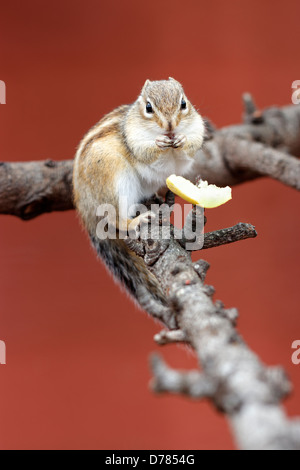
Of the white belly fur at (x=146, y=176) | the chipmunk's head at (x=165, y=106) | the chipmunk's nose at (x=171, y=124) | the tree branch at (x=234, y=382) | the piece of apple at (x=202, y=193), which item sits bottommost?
the tree branch at (x=234, y=382)

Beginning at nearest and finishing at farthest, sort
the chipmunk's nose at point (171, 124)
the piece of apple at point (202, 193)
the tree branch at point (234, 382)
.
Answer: the tree branch at point (234, 382) → the piece of apple at point (202, 193) → the chipmunk's nose at point (171, 124)

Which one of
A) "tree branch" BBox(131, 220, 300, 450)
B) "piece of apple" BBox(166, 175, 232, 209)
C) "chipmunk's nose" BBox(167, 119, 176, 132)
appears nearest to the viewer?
"tree branch" BBox(131, 220, 300, 450)

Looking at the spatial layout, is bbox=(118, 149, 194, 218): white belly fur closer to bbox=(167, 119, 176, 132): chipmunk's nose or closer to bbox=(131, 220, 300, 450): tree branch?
bbox=(167, 119, 176, 132): chipmunk's nose


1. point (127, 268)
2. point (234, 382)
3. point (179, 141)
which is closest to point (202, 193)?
point (179, 141)

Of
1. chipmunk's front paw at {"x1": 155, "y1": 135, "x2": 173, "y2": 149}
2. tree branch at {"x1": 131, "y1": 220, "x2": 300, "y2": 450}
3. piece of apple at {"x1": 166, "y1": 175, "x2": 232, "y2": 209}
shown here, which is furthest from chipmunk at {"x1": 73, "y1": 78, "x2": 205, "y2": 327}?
tree branch at {"x1": 131, "y1": 220, "x2": 300, "y2": 450}

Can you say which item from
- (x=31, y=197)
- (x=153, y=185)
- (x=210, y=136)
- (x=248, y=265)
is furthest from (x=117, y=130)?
(x=248, y=265)

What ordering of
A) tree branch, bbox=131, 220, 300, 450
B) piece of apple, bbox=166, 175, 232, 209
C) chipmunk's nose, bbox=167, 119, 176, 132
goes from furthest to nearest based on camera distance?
chipmunk's nose, bbox=167, 119, 176, 132 < piece of apple, bbox=166, 175, 232, 209 < tree branch, bbox=131, 220, 300, 450

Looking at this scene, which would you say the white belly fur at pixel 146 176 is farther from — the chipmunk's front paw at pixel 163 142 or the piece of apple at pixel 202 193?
the piece of apple at pixel 202 193

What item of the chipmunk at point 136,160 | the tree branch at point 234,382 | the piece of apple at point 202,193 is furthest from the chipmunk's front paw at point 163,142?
the tree branch at point 234,382
